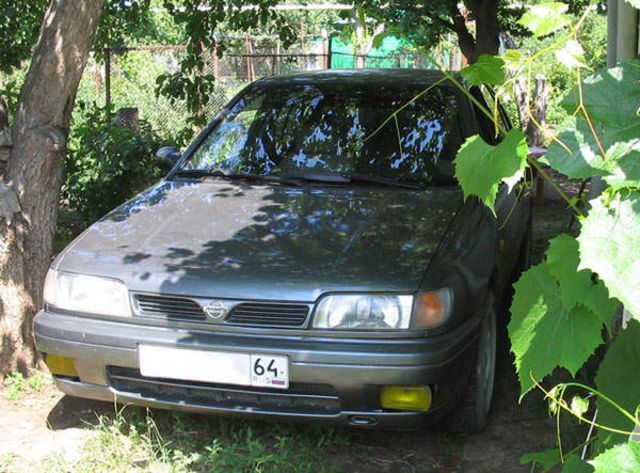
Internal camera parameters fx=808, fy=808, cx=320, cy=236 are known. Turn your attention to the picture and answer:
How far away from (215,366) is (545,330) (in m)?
1.95

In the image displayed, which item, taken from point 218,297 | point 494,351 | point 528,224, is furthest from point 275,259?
point 528,224

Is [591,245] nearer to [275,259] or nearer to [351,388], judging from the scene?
[351,388]

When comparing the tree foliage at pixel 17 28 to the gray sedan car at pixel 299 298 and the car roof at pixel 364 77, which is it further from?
the gray sedan car at pixel 299 298

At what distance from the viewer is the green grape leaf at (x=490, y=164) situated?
3.94 ft

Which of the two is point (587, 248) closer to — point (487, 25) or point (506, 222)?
point (506, 222)

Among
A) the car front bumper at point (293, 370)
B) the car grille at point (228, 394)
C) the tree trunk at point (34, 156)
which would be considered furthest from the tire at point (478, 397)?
the tree trunk at point (34, 156)

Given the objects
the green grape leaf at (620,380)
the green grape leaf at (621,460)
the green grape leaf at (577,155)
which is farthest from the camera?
the green grape leaf at (620,380)

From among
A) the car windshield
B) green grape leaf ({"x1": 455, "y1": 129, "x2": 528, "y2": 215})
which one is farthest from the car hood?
green grape leaf ({"x1": 455, "y1": 129, "x2": 528, "y2": 215})

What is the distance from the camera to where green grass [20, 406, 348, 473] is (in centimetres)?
324

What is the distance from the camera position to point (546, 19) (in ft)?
4.15

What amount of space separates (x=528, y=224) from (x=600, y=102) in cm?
428

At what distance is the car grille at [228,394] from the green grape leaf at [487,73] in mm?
1909

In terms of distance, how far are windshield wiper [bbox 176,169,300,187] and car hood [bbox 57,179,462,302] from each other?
58 mm

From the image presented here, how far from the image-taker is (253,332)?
3.10 metres
